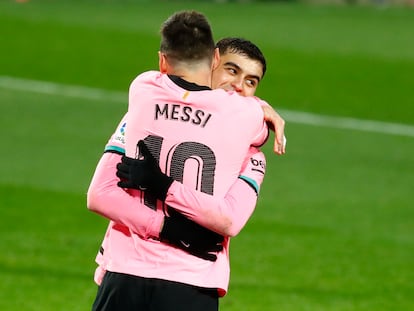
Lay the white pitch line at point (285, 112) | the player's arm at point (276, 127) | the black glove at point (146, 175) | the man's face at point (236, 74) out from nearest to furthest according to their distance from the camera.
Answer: the black glove at point (146, 175) < the player's arm at point (276, 127) < the man's face at point (236, 74) < the white pitch line at point (285, 112)

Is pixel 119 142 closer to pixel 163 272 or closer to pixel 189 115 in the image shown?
pixel 189 115

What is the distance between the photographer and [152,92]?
4176 mm

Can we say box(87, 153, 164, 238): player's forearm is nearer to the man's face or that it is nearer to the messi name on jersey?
the messi name on jersey

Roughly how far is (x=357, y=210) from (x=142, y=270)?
22.2 ft

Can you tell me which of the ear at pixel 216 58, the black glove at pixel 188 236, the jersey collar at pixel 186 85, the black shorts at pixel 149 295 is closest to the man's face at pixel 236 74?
the ear at pixel 216 58

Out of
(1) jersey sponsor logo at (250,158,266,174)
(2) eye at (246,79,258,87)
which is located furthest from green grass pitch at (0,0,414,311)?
(1) jersey sponsor logo at (250,158,266,174)

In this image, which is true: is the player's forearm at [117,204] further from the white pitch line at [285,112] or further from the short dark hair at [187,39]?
the white pitch line at [285,112]

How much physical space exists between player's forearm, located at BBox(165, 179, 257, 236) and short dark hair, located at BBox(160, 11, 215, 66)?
0.44 metres

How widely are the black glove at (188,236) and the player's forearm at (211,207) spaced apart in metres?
0.05

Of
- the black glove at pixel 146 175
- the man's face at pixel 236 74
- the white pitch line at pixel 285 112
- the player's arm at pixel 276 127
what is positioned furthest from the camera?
the white pitch line at pixel 285 112

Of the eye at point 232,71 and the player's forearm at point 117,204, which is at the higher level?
the eye at point 232,71

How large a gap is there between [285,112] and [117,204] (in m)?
12.0

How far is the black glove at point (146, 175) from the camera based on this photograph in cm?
410

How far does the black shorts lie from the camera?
13.7 feet
